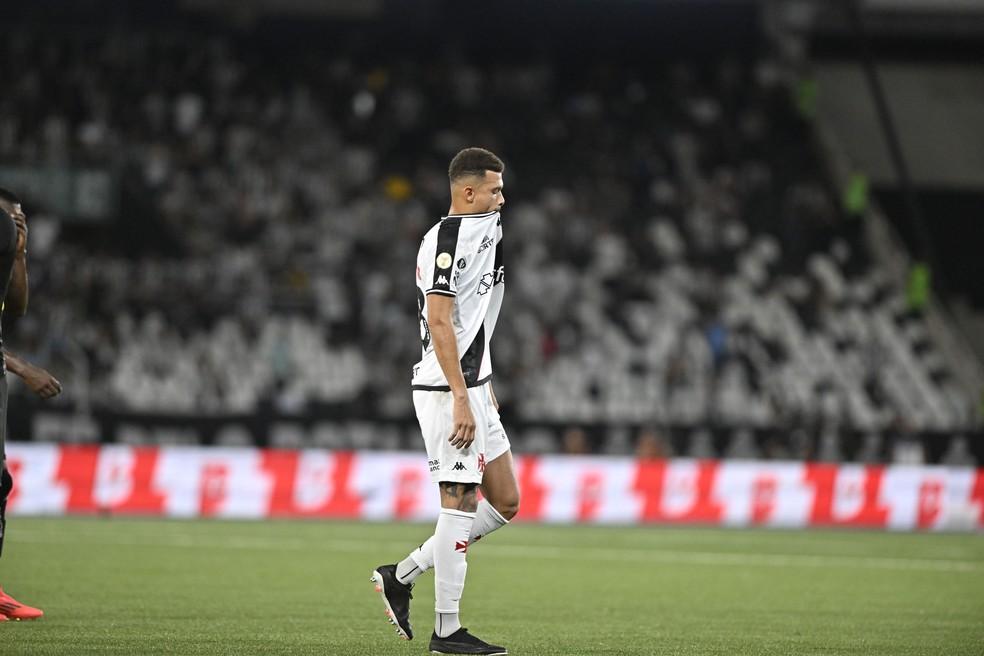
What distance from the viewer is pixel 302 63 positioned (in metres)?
30.9

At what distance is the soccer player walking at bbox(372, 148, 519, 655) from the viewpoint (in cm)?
705

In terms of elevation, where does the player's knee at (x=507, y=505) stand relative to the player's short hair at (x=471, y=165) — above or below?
below

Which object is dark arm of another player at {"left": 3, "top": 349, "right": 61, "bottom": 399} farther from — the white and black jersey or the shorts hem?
the shorts hem

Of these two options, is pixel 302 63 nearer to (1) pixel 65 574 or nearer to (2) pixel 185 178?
(2) pixel 185 178

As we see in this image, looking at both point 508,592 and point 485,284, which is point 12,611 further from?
point 508,592

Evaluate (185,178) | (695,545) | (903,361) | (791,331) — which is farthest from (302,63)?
(695,545)

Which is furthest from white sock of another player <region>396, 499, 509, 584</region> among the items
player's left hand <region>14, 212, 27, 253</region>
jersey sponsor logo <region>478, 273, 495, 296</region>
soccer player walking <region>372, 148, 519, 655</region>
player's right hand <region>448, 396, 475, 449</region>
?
player's left hand <region>14, 212, 27, 253</region>

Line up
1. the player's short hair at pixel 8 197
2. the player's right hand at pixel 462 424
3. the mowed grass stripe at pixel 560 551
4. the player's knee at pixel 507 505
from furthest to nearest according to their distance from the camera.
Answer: the mowed grass stripe at pixel 560 551, the player's short hair at pixel 8 197, the player's knee at pixel 507 505, the player's right hand at pixel 462 424

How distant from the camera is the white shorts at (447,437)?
23.3 feet

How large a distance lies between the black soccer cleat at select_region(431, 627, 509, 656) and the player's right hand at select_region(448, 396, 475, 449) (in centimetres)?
91

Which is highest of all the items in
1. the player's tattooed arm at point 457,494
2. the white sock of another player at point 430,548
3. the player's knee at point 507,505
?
the player's tattooed arm at point 457,494

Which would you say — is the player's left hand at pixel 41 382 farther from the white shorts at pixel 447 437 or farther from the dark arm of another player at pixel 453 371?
the dark arm of another player at pixel 453 371

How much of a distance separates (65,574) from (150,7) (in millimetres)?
21227

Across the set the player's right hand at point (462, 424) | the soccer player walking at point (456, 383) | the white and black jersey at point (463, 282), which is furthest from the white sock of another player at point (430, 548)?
the white and black jersey at point (463, 282)
